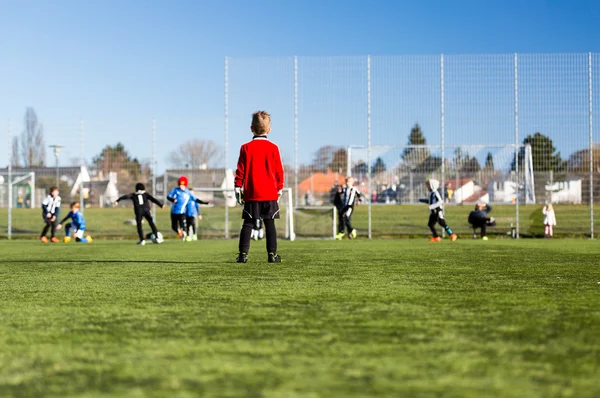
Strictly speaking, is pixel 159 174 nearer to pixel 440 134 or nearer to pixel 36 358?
pixel 440 134

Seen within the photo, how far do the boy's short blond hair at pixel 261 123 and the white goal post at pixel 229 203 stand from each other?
41.6 feet

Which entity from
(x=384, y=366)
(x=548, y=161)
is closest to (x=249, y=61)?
(x=548, y=161)

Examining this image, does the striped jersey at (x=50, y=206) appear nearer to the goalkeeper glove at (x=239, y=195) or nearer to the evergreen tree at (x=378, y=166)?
the evergreen tree at (x=378, y=166)

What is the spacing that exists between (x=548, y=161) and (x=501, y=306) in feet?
62.9

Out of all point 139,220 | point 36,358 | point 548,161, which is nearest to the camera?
point 36,358

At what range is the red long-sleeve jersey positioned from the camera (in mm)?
9008

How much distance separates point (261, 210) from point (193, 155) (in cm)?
1646

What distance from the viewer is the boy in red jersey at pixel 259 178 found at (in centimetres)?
902

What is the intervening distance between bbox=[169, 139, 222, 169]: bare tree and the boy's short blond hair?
15834 mm

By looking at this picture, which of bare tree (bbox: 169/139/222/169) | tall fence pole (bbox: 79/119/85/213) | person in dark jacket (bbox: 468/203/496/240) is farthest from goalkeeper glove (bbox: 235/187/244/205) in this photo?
tall fence pole (bbox: 79/119/85/213)

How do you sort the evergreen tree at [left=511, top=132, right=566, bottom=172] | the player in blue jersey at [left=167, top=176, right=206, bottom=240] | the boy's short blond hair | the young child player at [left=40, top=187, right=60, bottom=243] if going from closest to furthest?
1. the boy's short blond hair
2. the player in blue jersey at [left=167, top=176, right=206, bottom=240]
3. the young child player at [left=40, top=187, right=60, bottom=243]
4. the evergreen tree at [left=511, top=132, right=566, bottom=172]

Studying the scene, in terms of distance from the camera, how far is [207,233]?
2361cm

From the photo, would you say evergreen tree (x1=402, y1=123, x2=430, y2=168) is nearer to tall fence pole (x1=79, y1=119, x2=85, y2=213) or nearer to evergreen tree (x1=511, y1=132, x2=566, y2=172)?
evergreen tree (x1=511, y1=132, x2=566, y2=172)

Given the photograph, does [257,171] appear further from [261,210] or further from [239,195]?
[261,210]
